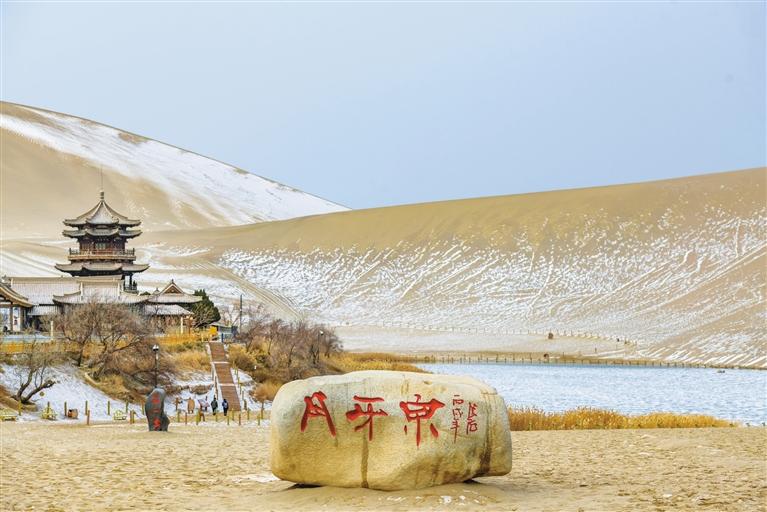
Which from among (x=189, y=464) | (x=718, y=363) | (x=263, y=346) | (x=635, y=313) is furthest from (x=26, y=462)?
(x=635, y=313)

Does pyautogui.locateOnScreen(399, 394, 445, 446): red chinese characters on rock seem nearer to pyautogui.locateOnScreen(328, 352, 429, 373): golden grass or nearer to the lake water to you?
the lake water

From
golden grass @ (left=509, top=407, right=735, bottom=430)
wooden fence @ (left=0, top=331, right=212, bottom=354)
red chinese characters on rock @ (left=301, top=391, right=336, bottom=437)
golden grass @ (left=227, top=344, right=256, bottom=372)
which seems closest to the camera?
red chinese characters on rock @ (left=301, top=391, right=336, bottom=437)

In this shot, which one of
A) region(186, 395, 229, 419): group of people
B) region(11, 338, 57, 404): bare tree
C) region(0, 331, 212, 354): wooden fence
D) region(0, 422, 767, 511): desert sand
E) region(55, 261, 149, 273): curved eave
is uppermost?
region(55, 261, 149, 273): curved eave

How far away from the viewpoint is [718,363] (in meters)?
77.6

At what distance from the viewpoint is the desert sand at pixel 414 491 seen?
14.8 m

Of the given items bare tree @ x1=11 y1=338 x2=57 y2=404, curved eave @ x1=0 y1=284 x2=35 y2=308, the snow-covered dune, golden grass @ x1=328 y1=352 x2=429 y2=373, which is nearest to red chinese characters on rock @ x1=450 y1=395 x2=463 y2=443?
bare tree @ x1=11 y1=338 x2=57 y2=404

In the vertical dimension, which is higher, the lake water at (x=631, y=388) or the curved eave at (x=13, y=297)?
the curved eave at (x=13, y=297)

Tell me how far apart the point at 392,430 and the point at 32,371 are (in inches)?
1057

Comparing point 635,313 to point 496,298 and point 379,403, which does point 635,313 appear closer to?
point 496,298

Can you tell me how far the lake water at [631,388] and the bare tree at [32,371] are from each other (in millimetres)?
17964

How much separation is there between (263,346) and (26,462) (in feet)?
114

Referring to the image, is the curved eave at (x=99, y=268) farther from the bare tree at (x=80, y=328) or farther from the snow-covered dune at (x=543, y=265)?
the bare tree at (x=80, y=328)

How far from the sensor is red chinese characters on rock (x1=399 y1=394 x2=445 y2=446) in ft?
47.9

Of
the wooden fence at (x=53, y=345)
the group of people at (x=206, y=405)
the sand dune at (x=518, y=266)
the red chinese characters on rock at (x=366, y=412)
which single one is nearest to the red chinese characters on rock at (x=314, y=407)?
the red chinese characters on rock at (x=366, y=412)
